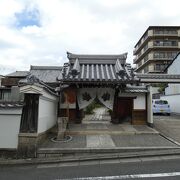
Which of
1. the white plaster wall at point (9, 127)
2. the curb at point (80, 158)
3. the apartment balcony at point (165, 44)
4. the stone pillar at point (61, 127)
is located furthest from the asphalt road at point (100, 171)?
the apartment balcony at point (165, 44)

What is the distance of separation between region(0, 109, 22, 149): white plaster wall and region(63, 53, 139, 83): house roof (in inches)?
145

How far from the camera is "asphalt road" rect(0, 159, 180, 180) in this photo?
5.34 m

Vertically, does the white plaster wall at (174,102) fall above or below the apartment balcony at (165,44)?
below

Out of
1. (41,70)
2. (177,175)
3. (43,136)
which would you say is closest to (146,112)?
(43,136)

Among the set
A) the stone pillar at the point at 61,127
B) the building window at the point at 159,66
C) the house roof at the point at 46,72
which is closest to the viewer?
the stone pillar at the point at 61,127

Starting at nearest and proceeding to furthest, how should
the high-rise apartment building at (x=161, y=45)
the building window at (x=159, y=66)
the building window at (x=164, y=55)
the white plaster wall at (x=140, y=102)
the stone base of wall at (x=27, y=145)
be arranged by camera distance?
the stone base of wall at (x=27, y=145), the white plaster wall at (x=140, y=102), the high-rise apartment building at (x=161, y=45), the building window at (x=164, y=55), the building window at (x=159, y=66)

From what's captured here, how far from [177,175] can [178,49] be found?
48059 millimetres

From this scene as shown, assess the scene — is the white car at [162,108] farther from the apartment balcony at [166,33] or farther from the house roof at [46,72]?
the apartment balcony at [166,33]

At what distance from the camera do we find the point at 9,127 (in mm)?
7445

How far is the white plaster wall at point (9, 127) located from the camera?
7.34 m

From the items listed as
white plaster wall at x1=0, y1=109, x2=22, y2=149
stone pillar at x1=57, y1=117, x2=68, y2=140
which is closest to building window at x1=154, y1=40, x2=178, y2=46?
stone pillar at x1=57, y1=117, x2=68, y2=140

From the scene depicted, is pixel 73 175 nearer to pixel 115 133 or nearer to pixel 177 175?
pixel 177 175

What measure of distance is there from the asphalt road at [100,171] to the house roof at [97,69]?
519cm

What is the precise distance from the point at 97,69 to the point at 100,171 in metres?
7.70
